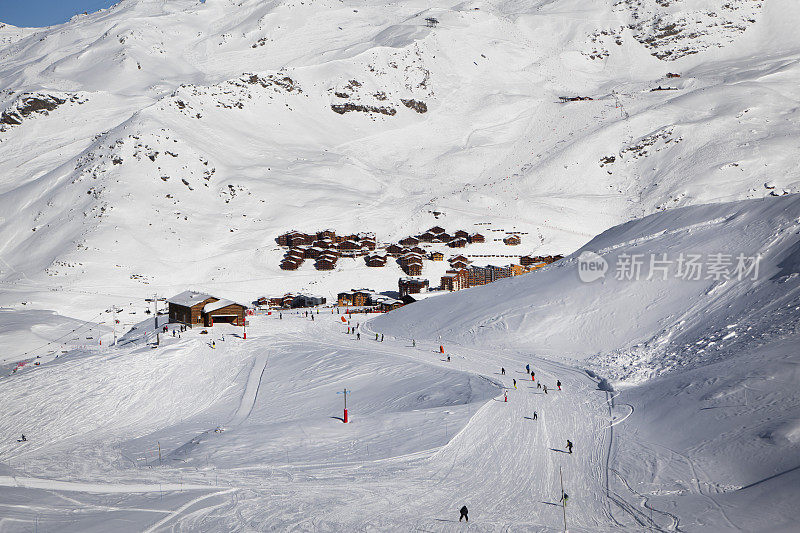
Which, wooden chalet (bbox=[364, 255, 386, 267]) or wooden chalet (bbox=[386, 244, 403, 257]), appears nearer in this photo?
wooden chalet (bbox=[364, 255, 386, 267])

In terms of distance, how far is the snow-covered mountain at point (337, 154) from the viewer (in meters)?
86.6

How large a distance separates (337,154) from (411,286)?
72757mm

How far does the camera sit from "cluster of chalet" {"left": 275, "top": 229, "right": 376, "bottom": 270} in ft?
278

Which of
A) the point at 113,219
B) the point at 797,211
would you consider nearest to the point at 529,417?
the point at 797,211

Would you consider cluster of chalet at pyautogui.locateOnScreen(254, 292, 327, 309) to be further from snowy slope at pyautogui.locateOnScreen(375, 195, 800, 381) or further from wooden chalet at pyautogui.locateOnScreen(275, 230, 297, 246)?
wooden chalet at pyautogui.locateOnScreen(275, 230, 297, 246)

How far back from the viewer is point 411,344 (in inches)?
1816

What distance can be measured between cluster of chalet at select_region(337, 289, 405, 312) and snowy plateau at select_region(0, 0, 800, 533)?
4.18 m

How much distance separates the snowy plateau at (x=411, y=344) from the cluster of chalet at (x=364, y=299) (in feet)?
13.7

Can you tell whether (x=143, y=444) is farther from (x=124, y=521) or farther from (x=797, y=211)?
(x=797, y=211)

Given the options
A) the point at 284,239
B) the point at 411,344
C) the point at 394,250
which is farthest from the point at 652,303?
the point at 284,239

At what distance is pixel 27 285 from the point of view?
7338cm

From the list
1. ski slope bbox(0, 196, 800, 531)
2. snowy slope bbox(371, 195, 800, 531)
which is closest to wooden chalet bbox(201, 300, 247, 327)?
ski slope bbox(0, 196, 800, 531)

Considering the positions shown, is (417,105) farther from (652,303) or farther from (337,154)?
(652,303)

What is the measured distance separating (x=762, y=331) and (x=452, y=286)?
45674 mm
